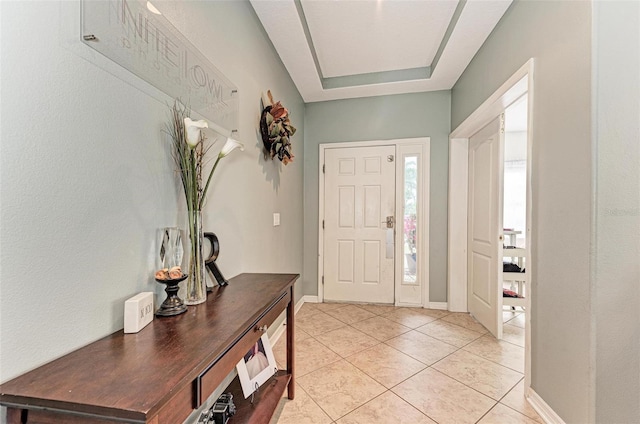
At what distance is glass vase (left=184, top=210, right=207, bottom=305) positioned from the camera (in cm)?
114

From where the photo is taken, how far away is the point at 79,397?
58 cm

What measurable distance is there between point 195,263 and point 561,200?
1.79 metres

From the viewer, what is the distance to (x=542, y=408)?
5.20 feet

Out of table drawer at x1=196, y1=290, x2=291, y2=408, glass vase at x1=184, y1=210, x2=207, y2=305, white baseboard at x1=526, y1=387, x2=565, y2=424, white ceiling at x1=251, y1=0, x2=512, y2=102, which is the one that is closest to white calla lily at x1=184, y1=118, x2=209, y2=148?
glass vase at x1=184, y1=210, x2=207, y2=305

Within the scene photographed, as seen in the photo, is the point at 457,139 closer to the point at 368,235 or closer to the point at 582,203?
the point at 368,235

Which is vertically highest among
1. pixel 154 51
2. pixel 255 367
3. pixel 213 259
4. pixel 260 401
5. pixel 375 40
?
pixel 375 40

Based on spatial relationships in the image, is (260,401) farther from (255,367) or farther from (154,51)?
(154,51)

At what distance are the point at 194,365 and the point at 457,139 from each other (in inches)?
132

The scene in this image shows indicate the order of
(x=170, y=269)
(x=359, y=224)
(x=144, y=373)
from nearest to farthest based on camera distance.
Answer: (x=144, y=373) < (x=170, y=269) < (x=359, y=224)

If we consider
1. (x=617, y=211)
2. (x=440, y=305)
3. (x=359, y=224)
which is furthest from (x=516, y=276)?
(x=617, y=211)

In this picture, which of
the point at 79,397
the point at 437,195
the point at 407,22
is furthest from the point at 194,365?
the point at 437,195

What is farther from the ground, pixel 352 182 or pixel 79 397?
pixel 352 182

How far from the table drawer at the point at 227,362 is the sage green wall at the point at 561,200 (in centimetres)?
146

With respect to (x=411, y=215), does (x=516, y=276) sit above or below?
below
